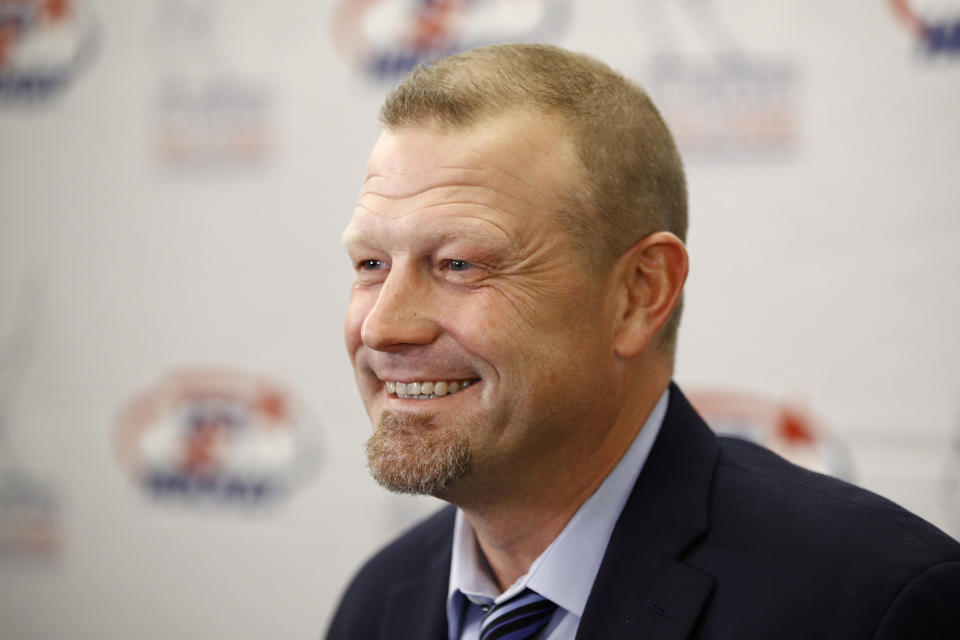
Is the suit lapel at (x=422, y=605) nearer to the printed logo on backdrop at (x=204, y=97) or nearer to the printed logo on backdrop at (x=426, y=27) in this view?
the printed logo on backdrop at (x=426, y=27)

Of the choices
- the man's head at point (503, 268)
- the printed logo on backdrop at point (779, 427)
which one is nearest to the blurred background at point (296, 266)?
the printed logo on backdrop at point (779, 427)

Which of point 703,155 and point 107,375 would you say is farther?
point 107,375

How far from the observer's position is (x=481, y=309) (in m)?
1.29

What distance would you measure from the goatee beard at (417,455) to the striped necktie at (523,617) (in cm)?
20

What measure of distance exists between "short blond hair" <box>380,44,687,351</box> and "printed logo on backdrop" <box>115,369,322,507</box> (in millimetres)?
1982

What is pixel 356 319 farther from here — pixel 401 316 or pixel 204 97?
pixel 204 97

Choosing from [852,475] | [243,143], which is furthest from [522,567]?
[243,143]

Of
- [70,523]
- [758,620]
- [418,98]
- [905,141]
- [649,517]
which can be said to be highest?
[905,141]

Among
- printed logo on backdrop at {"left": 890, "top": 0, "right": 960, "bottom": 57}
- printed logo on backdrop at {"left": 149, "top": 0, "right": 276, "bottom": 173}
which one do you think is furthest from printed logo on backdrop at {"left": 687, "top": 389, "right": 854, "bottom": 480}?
printed logo on backdrop at {"left": 149, "top": 0, "right": 276, "bottom": 173}

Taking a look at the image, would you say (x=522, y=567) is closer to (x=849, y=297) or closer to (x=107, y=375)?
(x=849, y=297)

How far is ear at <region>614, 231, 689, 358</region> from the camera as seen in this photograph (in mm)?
1370

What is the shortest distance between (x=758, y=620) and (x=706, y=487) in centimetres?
23

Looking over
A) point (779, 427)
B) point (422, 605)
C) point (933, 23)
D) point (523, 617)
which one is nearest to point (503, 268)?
point (523, 617)

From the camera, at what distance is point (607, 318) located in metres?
1.35
